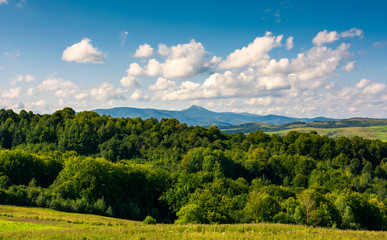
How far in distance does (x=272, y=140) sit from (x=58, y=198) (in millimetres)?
Answer: 112676

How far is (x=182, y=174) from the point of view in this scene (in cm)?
7938

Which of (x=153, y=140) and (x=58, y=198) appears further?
(x=153, y=140)

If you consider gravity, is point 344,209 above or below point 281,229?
below

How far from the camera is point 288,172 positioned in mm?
108312

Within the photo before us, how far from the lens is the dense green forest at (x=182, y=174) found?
176 feet

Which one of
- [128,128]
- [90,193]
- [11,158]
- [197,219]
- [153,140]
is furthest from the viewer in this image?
[128,128]

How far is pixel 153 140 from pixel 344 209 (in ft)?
284

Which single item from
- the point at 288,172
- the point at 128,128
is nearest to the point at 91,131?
the point at 128,128

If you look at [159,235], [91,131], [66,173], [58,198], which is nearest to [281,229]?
[159,235]

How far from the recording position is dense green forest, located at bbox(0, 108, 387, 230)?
53.7 metres

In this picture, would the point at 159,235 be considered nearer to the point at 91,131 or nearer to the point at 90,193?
the point at 90,193

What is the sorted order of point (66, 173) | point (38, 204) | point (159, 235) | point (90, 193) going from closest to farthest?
point (159, 235) → point (38, 204) → point (90, 193) → point (66, 173)

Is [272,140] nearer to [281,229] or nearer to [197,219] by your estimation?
[197,219]

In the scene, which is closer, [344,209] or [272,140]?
[344,209]
